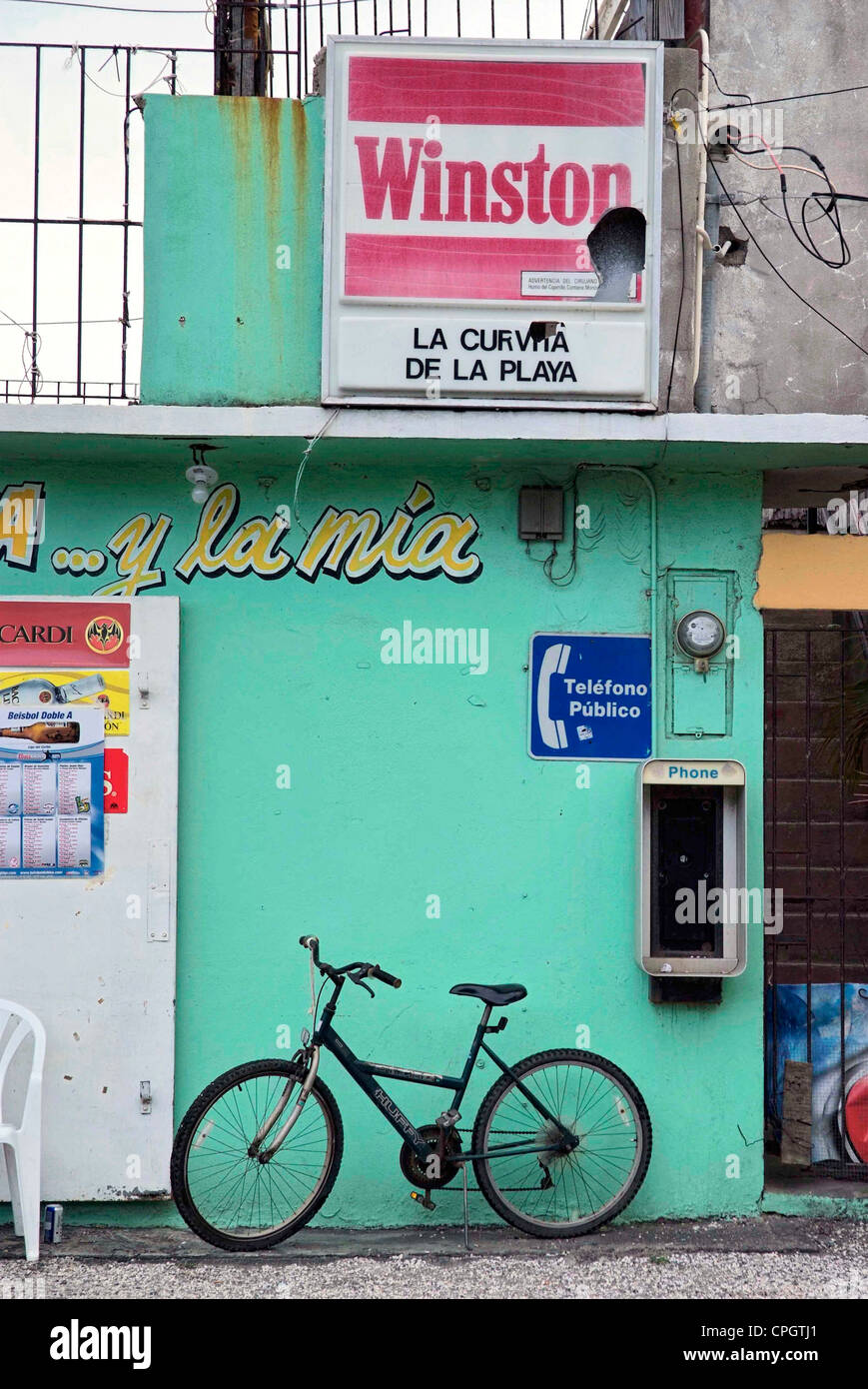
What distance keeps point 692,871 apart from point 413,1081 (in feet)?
5.04

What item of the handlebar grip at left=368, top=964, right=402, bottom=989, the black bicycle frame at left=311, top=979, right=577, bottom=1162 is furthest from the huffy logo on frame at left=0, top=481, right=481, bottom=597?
the black bicycle frame at left=311, top=979, right=577, bottom=1162

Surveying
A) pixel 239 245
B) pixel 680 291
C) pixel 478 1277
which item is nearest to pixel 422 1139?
pixel 478 1277

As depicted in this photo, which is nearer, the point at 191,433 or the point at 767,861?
the point at 191,433

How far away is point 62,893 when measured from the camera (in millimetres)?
5453

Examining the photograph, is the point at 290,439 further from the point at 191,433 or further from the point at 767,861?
the point at 767,861

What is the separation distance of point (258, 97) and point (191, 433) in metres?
1.59

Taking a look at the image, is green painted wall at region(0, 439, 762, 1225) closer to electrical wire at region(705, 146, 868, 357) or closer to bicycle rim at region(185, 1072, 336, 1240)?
bicycle rim at region(185, 1072, 336, 1240)

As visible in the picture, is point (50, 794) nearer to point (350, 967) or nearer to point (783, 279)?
point (350, 967)

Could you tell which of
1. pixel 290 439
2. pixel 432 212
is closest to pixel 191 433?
pixel 290 439

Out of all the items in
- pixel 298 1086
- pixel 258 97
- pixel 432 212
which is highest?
pixel 258 97

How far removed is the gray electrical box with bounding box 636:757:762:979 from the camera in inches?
215

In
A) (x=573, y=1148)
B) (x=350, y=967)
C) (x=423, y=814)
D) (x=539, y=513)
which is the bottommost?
(x=573, y=1148)

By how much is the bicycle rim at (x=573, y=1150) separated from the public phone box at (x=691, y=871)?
21.1 inches

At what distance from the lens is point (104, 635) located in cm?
551
